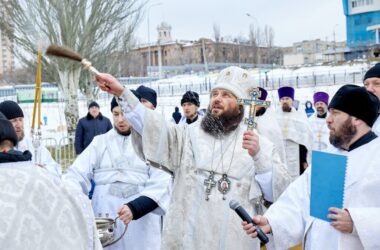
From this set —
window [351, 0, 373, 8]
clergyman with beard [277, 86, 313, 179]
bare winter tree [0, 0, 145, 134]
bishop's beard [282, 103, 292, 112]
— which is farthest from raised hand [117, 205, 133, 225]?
window [351, 0, 373, 8]

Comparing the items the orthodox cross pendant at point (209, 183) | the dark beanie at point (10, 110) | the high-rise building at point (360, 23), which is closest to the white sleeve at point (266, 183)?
the orthodox cross pendant at point (209, 183)

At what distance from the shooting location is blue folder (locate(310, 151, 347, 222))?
2826mm

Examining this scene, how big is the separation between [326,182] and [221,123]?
111cm

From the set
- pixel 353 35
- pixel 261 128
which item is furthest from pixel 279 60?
pixel 261 128

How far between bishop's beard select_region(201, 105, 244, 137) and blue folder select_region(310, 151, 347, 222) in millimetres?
994

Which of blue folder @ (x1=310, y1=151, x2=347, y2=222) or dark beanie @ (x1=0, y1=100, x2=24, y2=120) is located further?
dark beanie @ (x1=0, y1=100, x2=24, y2=120)

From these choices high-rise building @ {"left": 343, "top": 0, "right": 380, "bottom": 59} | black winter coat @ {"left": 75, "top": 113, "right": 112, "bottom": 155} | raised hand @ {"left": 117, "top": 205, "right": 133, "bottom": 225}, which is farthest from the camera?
high-rise building @ {"left": 343, "top": 0, "right": 380, "bottom": 59}

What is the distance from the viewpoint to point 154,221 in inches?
181

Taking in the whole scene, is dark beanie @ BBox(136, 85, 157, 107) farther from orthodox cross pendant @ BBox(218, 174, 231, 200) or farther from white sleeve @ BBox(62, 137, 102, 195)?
orthodox cross pendant @ BBox(218, 174, 231, 200)

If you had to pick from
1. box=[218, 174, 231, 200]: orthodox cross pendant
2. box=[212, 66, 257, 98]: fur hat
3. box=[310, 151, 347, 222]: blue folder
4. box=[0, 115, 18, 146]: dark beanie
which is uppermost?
box=[212, 66, 257, 98]: fur hat

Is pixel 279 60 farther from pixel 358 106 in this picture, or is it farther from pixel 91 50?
pixel 358 106

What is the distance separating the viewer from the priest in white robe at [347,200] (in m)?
2.86

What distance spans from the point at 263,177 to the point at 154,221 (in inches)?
54.7

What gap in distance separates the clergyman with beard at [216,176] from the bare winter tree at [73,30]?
14029 mm
